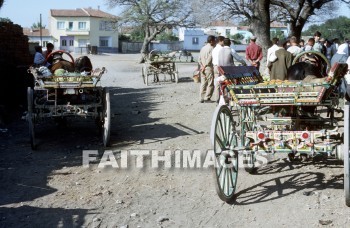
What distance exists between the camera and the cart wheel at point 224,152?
5371 mm

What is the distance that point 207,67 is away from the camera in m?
13.9

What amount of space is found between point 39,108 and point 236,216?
4730 millimetres

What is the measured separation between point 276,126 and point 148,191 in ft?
6.05

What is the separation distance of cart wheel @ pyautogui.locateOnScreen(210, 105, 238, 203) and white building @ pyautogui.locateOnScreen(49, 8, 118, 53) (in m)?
81.1

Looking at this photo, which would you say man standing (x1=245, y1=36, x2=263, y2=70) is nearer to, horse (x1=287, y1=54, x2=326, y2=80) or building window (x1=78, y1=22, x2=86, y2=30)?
horse (x1=287, y1=54, x2=326, y2=80)

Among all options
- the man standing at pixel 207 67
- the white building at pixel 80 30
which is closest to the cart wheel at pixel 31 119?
the man standing at pixel 207 67

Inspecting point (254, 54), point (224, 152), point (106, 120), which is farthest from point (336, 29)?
point (224, 152)

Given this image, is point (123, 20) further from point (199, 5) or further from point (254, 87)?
point (254, 87)

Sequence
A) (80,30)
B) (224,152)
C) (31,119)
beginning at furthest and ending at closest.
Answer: (80,30), (31,119), (224,152)

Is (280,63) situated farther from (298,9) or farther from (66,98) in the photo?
(298,9)

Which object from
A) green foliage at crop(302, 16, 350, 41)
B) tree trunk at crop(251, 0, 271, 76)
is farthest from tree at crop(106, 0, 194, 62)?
tree trunk at crop(251, 0, 271, 76)

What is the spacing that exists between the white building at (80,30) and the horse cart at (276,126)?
81011mm

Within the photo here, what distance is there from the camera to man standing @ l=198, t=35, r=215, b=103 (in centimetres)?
1367

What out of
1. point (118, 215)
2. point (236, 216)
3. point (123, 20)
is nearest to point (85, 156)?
point (118, 215)
